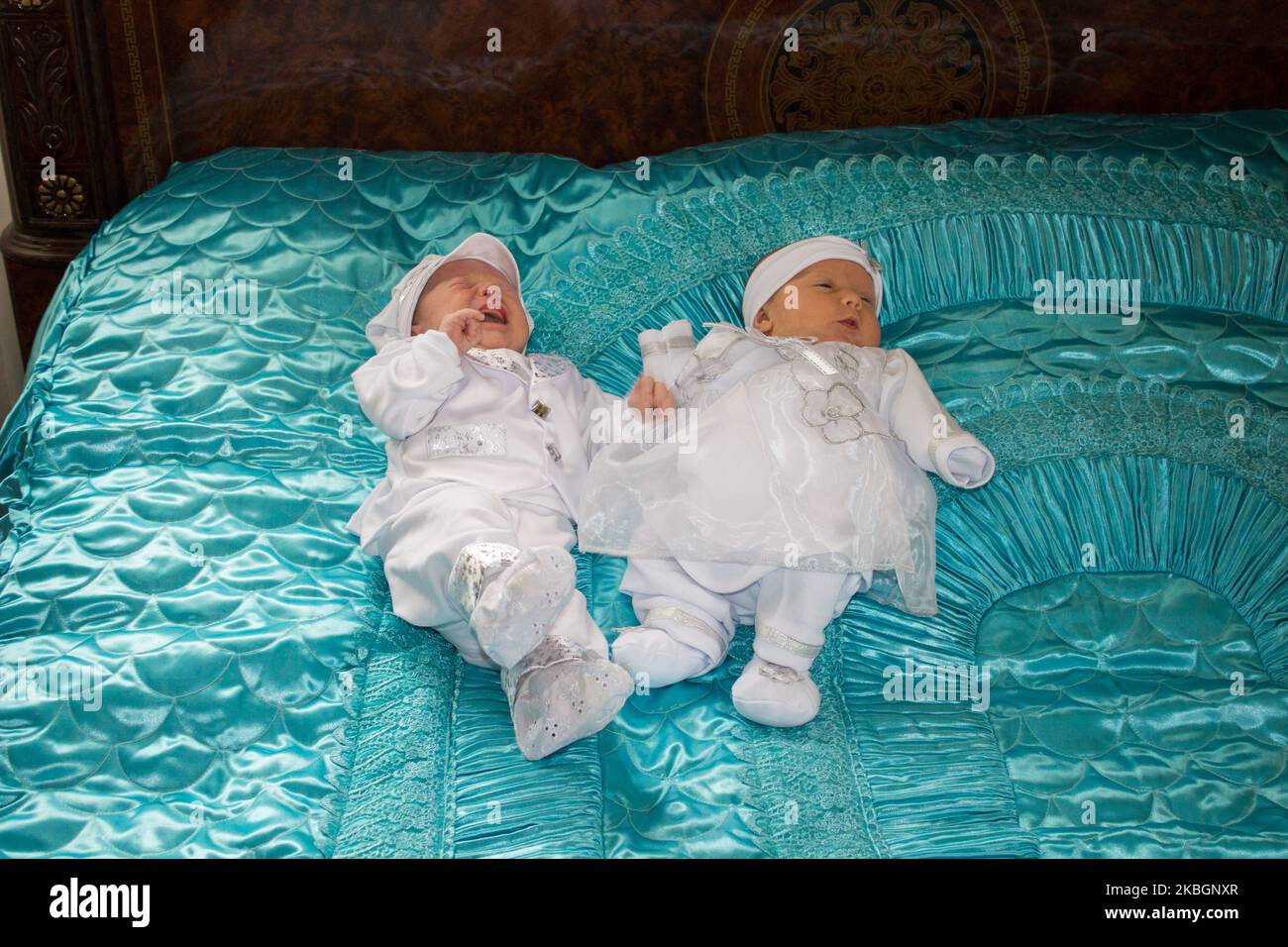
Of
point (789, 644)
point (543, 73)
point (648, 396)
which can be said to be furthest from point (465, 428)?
point (543, 73)

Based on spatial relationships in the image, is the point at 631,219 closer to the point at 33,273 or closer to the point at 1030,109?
the point at 1030,109

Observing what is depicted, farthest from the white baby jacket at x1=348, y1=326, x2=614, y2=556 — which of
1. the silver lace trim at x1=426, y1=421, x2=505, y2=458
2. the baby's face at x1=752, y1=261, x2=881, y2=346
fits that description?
the baby's face at x1=752, y1=261, x2=881, y2=346

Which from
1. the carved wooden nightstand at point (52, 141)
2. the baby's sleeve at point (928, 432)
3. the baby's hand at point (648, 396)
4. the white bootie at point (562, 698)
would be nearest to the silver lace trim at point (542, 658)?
the white bootie at point (562, 698)

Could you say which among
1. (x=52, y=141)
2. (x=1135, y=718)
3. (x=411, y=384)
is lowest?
(x=1135, y=718)

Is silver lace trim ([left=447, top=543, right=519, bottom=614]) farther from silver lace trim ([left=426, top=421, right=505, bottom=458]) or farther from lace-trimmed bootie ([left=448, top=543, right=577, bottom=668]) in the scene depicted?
silver lace trim ([left=426, top=421, right=505, bottom=458])

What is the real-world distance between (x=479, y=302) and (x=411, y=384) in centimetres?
21

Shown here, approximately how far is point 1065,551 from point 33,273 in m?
1.81

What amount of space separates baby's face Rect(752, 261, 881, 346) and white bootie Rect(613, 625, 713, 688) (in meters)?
0.51

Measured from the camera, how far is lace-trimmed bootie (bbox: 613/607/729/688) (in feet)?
4.94

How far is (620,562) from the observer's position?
1.75 m

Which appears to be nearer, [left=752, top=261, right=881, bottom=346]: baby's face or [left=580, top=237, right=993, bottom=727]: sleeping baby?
[left=580, top=237, right=993, bottom=727]: sleeping baby

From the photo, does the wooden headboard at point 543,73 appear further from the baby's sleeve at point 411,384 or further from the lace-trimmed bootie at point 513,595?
the lace-trimmed bootie at point 513,595
